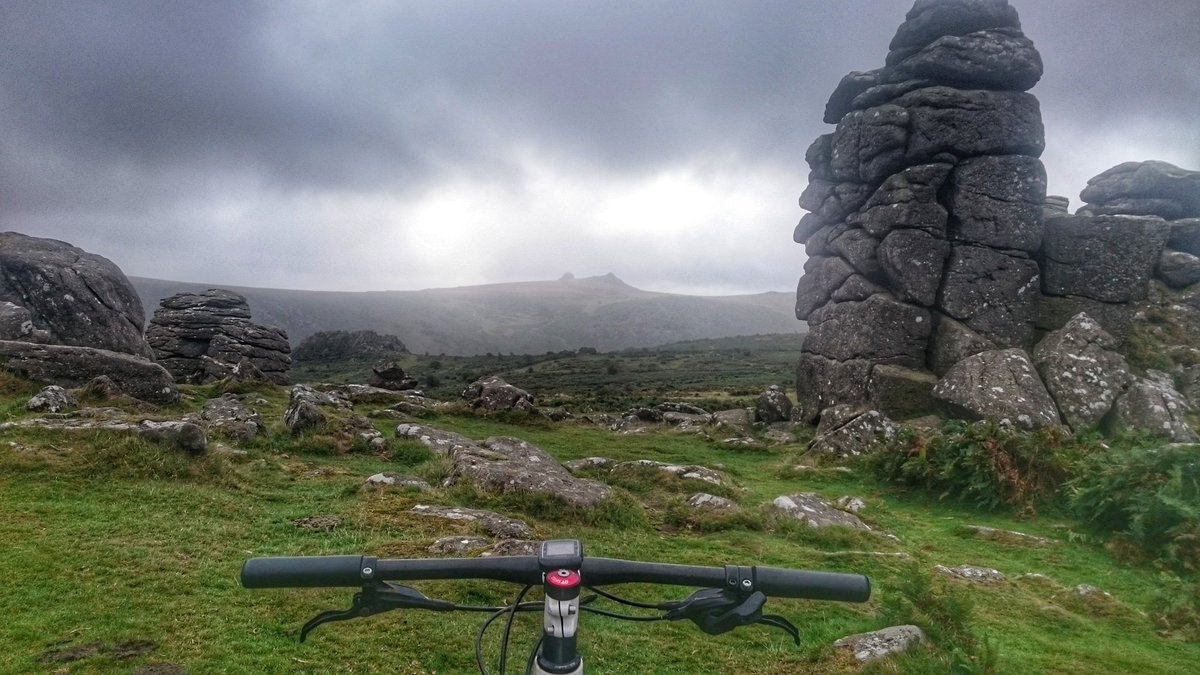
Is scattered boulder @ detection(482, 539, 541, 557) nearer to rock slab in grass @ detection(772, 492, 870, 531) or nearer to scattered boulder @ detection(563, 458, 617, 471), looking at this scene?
rock slab in grass @ detection(772, 492, 870, 531)

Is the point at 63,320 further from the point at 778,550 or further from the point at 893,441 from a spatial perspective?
the point at 893,441

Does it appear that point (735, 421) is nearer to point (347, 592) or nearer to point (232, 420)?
point (232, 420)

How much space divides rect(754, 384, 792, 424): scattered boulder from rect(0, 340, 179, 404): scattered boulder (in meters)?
25.2

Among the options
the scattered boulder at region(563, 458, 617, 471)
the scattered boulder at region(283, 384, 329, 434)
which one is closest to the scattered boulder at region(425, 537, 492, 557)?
the scattered boulder at region(563, 458, 617, 471)

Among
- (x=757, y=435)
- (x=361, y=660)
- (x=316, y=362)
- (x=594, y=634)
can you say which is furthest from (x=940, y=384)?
(x=316, y=362)

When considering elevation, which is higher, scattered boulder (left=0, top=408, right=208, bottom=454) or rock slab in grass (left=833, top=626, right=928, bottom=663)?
scattered boulder (left=0, top=408, right=208, bottom=454)

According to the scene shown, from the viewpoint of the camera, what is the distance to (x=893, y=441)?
18.1m

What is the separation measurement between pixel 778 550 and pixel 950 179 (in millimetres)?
23171

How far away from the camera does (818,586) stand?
3236 mm

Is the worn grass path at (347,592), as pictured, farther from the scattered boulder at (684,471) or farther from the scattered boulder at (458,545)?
the scattered boulder at (684,471)

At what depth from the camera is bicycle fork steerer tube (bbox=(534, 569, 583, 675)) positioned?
2672mm

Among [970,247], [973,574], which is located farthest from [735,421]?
[973,574]

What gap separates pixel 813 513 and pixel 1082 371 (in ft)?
49.6

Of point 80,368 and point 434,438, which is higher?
point 80,368
